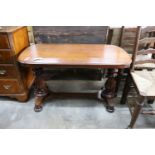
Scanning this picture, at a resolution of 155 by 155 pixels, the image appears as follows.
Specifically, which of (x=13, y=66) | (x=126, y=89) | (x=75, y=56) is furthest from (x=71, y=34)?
(x=126, y=89)

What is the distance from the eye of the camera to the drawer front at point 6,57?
62.8 inches

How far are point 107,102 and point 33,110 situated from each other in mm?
943

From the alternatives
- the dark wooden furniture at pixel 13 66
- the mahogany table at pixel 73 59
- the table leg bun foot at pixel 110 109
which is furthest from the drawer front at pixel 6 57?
the table leg bun foot at pixel 110 109

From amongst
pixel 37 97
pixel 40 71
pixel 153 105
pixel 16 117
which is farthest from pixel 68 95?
pixel 153 105

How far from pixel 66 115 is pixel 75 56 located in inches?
29.8

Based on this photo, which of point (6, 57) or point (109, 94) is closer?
point (6, 57)

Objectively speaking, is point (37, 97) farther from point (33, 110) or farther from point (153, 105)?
point (153, 105)

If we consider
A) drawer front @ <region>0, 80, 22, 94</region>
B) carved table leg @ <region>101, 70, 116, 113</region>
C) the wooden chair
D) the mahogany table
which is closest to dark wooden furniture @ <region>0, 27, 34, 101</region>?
drawer front @ <region>0, 80, 22, 94</region>

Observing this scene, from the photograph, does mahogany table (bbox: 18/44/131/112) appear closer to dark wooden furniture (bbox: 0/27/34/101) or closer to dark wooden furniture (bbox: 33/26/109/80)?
dark wooden furniture (bbox: 0/27/34/101)

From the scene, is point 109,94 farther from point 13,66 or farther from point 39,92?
point 13,66

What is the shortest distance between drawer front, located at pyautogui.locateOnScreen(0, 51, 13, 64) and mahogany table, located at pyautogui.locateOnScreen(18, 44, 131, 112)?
17 centimetres

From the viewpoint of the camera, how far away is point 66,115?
181cm

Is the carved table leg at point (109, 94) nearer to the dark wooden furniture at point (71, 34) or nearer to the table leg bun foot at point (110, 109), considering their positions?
the table leg bun foot at point (110, 109)

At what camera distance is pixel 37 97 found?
6.21 feet
